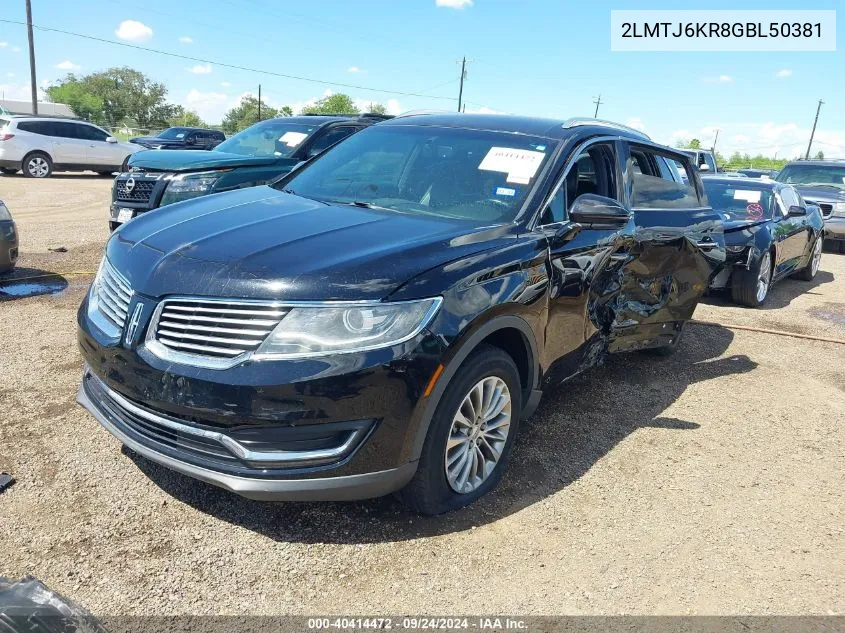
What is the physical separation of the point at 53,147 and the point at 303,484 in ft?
62.6

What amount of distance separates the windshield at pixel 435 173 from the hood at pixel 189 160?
3617 mm

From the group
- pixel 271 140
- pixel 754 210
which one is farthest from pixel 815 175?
pixel 271 140

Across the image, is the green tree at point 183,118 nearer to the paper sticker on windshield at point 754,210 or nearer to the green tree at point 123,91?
the green tree at point 123,91

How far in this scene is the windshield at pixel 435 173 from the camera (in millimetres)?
3541

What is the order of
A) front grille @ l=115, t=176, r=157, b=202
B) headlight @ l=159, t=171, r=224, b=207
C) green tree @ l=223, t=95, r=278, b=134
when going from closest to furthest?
headlight @ l=159, t=171, r=224, b=207
front grille @ l=115, t=176, r=157, b=202
green tree @ l=223, t=95, r=278, b=134

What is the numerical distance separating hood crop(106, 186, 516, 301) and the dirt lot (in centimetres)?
104

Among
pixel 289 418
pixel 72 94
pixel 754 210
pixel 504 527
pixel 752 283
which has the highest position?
pixel 72 94

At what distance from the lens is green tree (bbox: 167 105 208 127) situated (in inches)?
3007

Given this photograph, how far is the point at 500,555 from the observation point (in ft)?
9.38

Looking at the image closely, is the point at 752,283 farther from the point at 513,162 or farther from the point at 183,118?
the point at 183,118

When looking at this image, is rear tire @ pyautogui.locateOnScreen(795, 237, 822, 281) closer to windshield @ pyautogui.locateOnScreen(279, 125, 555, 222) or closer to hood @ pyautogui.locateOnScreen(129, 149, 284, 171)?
hood @ pyautogui.locateOnScreen(129, 149, 284, 171)

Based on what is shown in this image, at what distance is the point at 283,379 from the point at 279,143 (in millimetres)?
6887

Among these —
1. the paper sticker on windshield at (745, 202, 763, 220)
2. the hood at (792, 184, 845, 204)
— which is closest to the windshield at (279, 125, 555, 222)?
the paper sticker on windshield at (745, 202, 763, 220)

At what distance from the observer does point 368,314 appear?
255 centimetres
